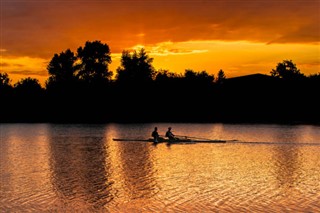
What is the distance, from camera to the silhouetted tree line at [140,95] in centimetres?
15288

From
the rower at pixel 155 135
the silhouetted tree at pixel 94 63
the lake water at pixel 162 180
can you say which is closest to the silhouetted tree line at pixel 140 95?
the silhouetted tree at pixel 94 63

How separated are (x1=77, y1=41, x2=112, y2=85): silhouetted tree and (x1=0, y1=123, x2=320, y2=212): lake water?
109m

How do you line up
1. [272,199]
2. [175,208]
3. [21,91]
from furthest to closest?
[21,91] < [272,199] < [175,208]

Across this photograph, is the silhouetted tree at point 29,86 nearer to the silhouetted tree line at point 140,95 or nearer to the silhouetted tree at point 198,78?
the silhouetted tree line at point 140,95

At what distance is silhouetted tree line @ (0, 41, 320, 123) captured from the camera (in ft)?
502

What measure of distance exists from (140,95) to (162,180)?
414 feet

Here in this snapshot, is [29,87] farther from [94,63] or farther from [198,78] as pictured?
[198,78]

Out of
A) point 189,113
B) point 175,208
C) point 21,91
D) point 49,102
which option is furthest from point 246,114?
point 175,208

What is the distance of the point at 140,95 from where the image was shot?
160 metres

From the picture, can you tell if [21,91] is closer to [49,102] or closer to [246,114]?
[49,102]

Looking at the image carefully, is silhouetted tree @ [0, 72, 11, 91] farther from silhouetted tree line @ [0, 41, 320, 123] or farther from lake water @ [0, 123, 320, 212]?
lake water @ [0, 123, 320, 212]

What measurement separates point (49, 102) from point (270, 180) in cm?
13764

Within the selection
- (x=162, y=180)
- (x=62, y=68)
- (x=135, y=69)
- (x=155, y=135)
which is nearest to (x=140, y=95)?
(x=135, y=69)

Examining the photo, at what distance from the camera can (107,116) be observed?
524ft
